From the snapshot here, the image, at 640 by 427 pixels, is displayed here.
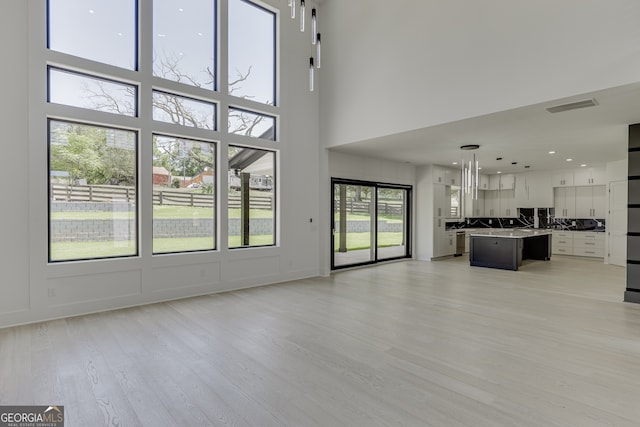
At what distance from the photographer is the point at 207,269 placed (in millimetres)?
5801

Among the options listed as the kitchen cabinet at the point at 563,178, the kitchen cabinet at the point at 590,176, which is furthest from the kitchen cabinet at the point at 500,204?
the kitchen cabinet at the point at 590,176

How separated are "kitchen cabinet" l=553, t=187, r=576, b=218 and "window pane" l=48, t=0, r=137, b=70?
1229 centimetres

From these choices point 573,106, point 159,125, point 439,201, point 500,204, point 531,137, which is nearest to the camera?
point 573,106

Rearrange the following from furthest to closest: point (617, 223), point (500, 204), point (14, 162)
Result: 1. point (500, 204)
2. point (617, 223)
3. point (14, 162)

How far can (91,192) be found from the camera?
479cm

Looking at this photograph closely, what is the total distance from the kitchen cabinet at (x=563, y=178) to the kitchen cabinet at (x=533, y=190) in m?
0.17

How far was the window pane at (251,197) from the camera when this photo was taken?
621 centimetres

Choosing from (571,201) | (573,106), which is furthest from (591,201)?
(573,106)

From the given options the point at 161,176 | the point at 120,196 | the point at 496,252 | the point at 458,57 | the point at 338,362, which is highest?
the point at 458,57

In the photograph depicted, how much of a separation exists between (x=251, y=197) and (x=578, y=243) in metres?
10.1

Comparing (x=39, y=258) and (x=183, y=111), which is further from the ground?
(x=183, y=111)

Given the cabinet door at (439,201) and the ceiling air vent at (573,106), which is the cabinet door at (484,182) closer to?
the cabinet door at (439,201)

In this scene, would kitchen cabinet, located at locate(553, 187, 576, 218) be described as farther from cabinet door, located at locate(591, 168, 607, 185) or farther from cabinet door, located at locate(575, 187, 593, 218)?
cabinet door, located at locate(591, 168, 607, 185)

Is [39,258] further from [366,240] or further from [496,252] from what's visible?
[496,252]
